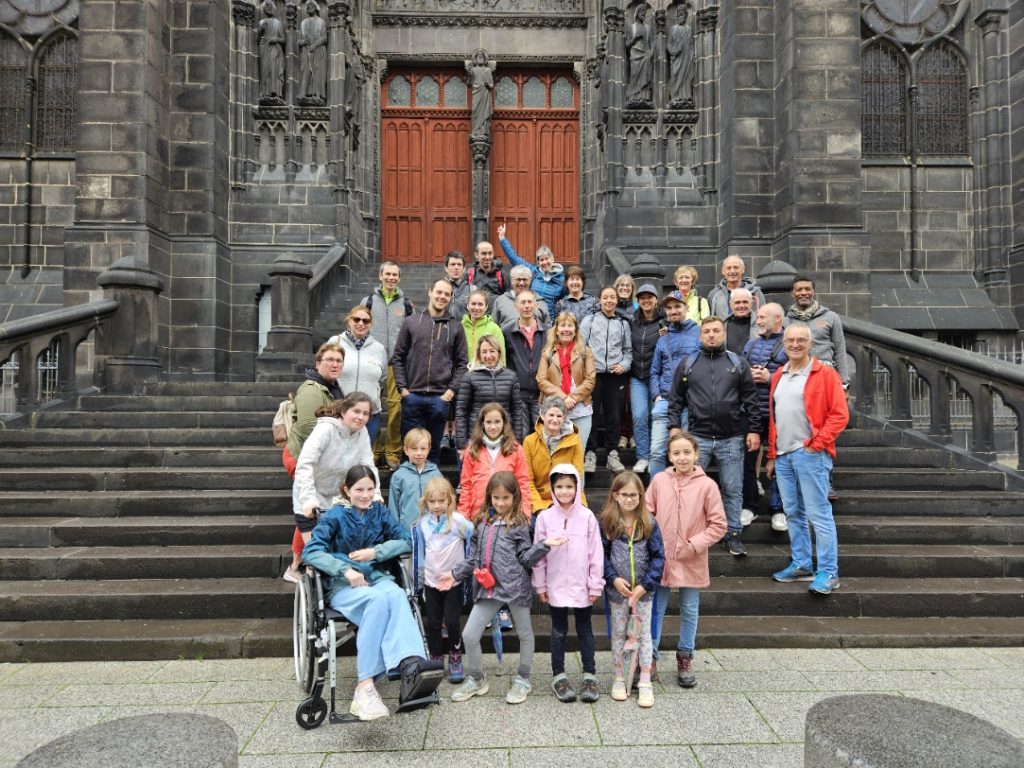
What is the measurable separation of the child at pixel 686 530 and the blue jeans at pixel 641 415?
84.8 inches

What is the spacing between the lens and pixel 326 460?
457cm

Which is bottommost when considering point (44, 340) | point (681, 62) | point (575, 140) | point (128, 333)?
point (44, 340)

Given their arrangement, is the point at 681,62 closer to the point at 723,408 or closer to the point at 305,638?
the point at 723,408

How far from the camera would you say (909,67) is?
520 inches

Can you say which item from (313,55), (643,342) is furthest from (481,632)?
(313,55)

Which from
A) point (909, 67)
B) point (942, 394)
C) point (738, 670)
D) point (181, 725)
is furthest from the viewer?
point (909, 67)

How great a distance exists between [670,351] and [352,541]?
3308mm

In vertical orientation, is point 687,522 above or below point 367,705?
above

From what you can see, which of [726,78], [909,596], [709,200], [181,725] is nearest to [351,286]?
[709,200]

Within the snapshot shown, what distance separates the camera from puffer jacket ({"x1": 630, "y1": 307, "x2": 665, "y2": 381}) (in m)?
6.59

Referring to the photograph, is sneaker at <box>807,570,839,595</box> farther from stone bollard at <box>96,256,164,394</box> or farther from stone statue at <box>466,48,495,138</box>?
stone statue at <box>466,48,495,138</box>

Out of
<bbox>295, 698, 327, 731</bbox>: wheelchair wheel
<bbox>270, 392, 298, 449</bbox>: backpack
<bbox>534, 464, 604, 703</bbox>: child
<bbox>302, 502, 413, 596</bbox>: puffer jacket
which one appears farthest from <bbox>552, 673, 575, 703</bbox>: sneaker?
<bbox>270, 392, 298, 449</bbox>: backpack

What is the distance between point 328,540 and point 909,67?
1395 cm

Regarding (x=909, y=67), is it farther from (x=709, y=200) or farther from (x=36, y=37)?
(x=36, y=37)
